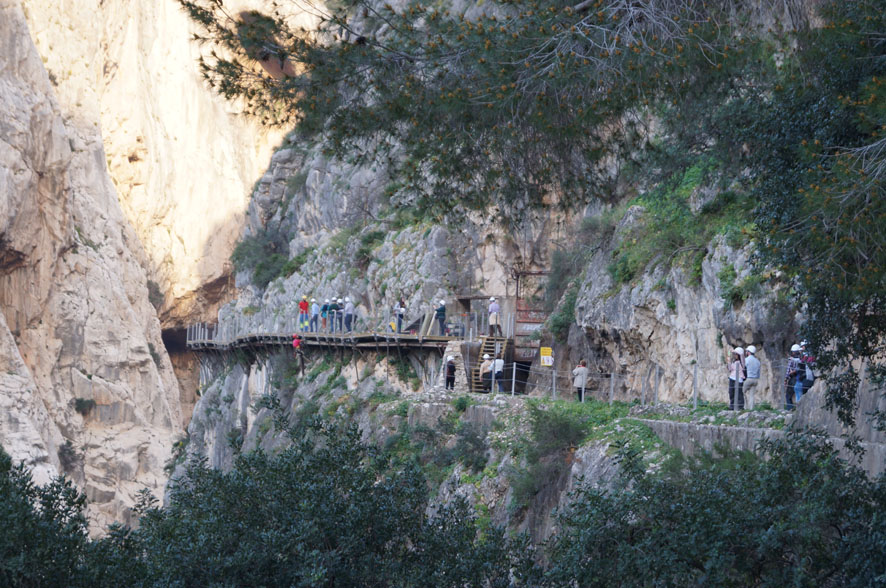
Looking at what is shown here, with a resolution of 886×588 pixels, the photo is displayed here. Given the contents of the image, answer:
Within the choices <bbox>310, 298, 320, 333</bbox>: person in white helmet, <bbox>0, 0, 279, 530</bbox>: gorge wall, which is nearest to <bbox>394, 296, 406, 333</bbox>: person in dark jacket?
<bbox>310, 298, 320, 333</bbox>: person in white helmet

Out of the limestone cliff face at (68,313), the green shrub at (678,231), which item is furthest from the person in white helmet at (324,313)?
the green shrub at (678,231)

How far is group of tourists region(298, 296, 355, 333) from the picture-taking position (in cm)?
3397

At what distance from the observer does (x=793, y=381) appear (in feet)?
45.4

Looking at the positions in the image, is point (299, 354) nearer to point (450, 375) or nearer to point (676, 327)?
point (450, 375)

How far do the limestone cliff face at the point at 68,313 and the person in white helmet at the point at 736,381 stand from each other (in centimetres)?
2644

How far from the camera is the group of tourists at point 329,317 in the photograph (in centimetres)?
3397

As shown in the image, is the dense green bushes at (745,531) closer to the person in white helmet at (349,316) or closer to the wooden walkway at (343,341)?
the wooden walkway at (343,341)

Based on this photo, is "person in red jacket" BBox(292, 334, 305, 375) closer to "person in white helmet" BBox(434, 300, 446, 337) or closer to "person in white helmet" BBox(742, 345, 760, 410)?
"person in white helmet" BBox(434, 300, 446, 337)

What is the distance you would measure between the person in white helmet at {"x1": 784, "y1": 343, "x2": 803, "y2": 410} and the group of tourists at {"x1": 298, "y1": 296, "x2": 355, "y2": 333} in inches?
819

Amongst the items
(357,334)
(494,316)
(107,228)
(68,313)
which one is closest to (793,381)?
(494,316)

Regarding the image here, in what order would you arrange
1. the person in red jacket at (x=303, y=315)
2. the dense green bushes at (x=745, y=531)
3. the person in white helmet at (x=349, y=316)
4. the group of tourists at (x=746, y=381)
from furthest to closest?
the person in red jacket at (x=303, y=315) → the person in white helmet at (x=349, y=316) → the group of tourists at (x=746, y=381) → the dense green bushes at (x=745, y=531)

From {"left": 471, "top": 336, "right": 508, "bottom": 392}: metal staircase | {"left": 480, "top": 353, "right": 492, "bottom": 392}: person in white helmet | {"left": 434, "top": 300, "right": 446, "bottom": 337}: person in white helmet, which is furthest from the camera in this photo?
{"left": 434, "top": 300, "right": 446, "bottom": 337}: person in white helmet

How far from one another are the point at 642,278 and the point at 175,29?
4250 cm

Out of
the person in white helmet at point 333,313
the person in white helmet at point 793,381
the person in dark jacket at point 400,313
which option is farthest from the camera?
the person in white helmet at point 333,313
